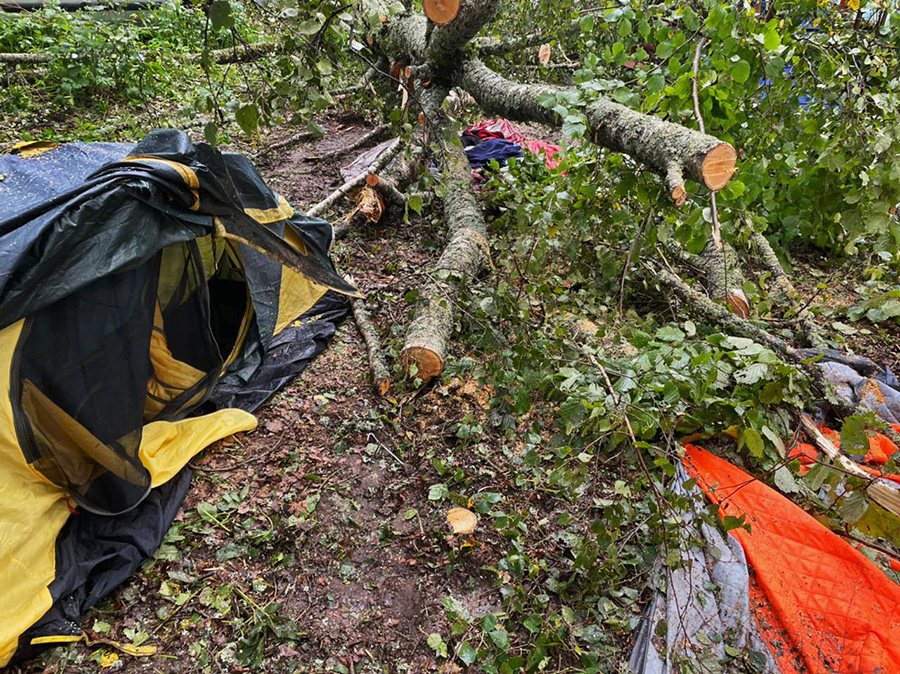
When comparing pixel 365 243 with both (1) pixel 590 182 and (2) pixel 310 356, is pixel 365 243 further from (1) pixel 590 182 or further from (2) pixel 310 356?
(1) pixel 590 182

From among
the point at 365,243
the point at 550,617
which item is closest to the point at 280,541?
the point at 550,617

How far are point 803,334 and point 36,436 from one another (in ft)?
12.8

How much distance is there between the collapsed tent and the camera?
1.65m

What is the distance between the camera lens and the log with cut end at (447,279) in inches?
105

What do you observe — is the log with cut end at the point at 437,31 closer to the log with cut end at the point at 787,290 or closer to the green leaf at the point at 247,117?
the green leaf at the point at 247,117

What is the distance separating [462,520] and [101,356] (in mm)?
1559

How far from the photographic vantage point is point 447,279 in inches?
119

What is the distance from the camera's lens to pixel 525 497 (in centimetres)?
227

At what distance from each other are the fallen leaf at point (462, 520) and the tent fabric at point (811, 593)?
95cm

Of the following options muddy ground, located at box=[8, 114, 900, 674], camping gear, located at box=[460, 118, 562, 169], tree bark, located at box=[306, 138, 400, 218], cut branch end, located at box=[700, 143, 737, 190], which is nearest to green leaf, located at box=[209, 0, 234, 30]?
cut branch end, located at box=[700, 143, 737, 190]

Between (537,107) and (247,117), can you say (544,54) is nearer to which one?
(537,107)

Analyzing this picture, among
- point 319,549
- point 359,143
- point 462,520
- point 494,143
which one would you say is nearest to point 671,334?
point 462,520

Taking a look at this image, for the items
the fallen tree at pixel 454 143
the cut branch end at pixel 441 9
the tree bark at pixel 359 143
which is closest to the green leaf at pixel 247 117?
the fallen tree at pixel 454 143

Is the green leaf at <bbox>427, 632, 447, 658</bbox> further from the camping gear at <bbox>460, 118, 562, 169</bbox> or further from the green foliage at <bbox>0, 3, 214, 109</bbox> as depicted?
the green foliage at <bbox>0, 3, 214, 109</bbox>
